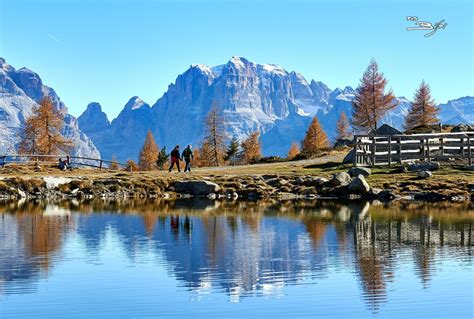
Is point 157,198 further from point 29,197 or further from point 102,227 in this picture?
point 102,227

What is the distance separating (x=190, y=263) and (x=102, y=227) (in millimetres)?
10734

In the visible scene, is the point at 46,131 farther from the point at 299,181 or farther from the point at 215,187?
the point at 299,181

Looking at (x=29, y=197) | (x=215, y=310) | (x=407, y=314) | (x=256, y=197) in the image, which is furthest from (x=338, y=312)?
(x=29, y=197)

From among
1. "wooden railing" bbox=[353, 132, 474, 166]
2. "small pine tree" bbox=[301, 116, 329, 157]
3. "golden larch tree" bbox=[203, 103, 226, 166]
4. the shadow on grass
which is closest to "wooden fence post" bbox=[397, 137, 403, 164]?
"wooden railing" bbox=[353, 132, 474, 166]

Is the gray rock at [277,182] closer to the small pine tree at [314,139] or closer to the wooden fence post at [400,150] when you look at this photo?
the wooden fence post at [400,150]

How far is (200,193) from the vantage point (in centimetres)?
5072

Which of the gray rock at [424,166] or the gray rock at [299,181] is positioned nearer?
the gray rock at [299,181]

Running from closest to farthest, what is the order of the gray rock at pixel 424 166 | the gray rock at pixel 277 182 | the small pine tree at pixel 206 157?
1. the gray rock at pixel 277 182
2. the gray rock at pixel 424 166
3. the small pine tree at pixel 206 157

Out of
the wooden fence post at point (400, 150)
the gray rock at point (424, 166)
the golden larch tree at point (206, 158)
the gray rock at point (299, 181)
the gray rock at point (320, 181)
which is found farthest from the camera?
the golden larch tree at point (206, 158)

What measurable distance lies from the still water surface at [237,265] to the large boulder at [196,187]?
12.2 meters

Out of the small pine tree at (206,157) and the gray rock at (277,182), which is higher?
the small pine tree at (206,157)

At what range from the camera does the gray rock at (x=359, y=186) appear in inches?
1882

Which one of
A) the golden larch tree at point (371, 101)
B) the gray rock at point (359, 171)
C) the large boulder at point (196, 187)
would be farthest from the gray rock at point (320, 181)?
the golden larch tree at point (371, 101)

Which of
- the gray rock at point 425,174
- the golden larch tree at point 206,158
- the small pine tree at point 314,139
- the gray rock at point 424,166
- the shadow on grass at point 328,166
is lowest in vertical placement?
the gray rock at point 425,174
